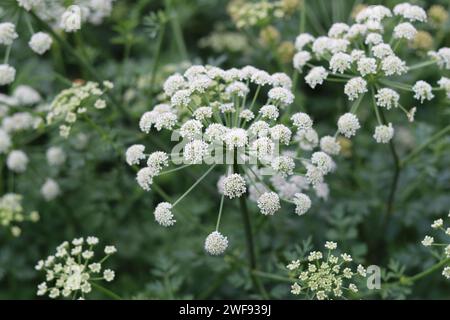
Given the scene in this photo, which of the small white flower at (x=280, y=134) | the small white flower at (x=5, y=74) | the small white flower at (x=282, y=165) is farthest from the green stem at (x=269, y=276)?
the small white flower at (x=5, y=74)

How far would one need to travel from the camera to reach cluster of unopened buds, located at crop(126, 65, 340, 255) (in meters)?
3.79

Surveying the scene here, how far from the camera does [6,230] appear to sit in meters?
6.05

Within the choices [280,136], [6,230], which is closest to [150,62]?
[6,230]

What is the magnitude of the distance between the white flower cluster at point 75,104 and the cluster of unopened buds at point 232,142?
649mm

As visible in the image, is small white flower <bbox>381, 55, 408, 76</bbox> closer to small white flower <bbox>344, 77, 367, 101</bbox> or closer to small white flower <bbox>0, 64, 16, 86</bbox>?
small white flower <bbox>344, 77, 367, 101</bbox>

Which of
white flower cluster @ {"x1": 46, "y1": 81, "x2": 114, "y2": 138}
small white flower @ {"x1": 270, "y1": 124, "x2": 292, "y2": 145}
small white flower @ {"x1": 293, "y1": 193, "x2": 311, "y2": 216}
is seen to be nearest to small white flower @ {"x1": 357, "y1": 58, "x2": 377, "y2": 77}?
small white flower @ {"x1": 270, "y1": 124, "x2": 292, "y2": 145}

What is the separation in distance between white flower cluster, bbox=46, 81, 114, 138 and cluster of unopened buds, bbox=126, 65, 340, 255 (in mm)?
649

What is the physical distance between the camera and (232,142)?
3.71 m

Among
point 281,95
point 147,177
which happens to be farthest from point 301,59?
point 147,177

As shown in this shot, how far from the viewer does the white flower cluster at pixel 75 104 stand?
4.68m

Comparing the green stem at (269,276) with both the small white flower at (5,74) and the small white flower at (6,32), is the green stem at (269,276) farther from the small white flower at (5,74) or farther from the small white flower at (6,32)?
the small white flower at (6,32)

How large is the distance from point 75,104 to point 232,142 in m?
1.57

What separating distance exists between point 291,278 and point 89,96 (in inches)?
83.9

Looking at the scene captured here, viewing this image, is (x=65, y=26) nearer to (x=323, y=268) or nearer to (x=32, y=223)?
(x=32, y=223)
